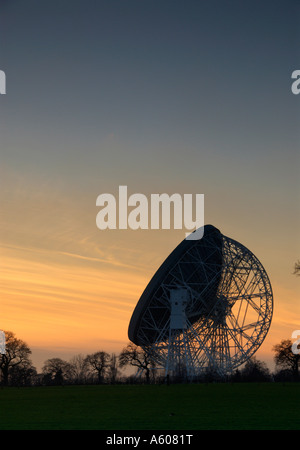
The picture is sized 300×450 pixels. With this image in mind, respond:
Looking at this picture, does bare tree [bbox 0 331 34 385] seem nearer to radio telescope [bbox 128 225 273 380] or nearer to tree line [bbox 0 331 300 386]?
tree line [bbox 0 331 300 386]

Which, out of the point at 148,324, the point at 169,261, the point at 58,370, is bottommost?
the point at 58,370

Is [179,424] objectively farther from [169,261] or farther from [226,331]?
[226,331]

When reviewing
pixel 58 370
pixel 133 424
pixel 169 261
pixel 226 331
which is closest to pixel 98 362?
pixel 58 370

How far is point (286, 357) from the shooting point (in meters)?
123

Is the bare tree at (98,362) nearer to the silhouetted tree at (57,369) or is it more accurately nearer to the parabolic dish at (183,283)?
the silhouetted tree at (57,369)

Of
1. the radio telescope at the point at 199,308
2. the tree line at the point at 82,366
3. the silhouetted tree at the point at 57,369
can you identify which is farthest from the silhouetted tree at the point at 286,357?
the radio telescope at the point at 199,308

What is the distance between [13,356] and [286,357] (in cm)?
5554

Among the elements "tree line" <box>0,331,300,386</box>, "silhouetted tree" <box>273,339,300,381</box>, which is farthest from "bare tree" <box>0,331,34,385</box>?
"silhouetted tree" <box>273,339,300,381</box>

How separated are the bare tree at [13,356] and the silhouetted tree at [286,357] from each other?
51227mm

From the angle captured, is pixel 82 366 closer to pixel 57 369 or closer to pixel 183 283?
pixel 57 369

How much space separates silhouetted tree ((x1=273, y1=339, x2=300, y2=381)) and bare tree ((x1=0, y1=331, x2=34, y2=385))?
168 feet

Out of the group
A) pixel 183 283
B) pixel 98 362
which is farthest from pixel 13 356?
pixel 183 283
